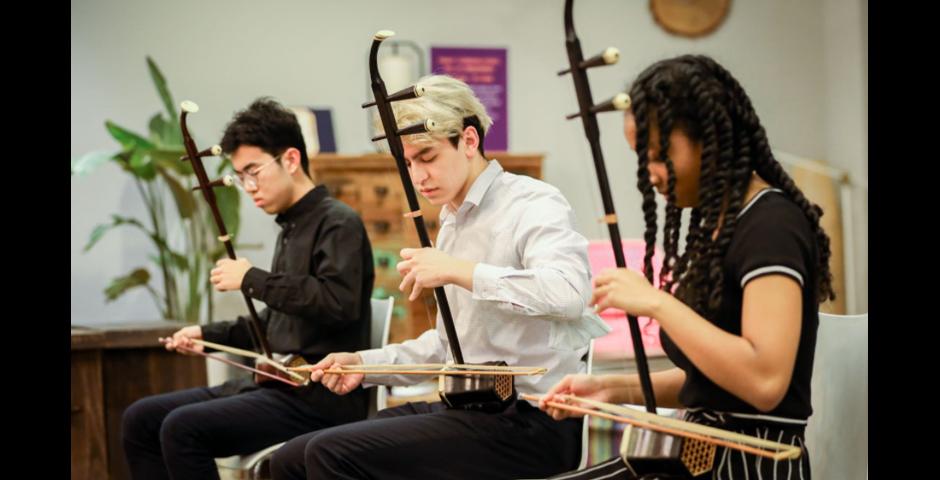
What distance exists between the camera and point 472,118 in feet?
6.98

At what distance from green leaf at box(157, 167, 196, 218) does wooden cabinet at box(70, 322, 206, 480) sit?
1233 mm

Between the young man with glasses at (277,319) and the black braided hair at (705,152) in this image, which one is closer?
the black braided hair at (705,152)

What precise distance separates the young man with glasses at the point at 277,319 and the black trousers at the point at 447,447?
54 centimetres

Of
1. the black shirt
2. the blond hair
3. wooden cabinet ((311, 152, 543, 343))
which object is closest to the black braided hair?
the blond hair

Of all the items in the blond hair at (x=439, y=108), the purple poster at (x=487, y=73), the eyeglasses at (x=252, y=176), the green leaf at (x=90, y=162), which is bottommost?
the eyeglasses at (x=252, y=176)

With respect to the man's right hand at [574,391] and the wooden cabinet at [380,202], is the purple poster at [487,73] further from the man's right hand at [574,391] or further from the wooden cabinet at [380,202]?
the man's right hand at [574,391]

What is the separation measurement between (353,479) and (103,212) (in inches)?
154

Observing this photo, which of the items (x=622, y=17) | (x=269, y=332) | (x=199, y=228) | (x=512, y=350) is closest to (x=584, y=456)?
(x=512, y=350)

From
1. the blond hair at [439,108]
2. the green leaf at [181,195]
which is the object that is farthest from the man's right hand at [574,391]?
the green leaf at [181,195]

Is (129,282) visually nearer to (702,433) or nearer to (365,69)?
(365,69)

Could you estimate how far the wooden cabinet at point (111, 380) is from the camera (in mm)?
3461

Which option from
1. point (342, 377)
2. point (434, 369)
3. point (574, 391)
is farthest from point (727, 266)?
point (342, 377)

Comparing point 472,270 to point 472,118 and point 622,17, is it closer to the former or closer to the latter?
point 472,118

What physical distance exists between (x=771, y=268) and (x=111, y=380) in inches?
114
